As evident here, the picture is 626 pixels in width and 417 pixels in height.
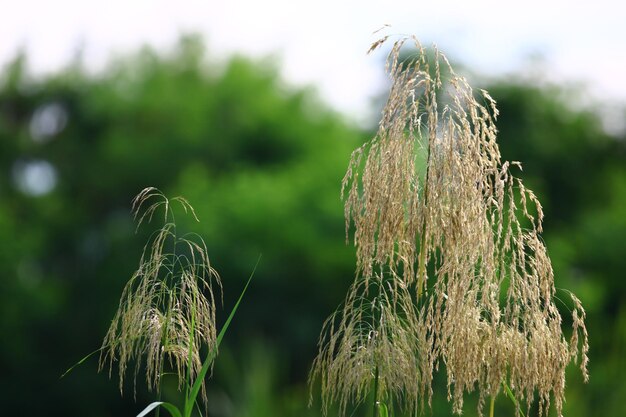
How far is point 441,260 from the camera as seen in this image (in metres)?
2.80

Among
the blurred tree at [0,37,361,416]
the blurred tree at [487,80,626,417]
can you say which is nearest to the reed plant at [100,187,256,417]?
the blurred tree at [0,37,361,416]

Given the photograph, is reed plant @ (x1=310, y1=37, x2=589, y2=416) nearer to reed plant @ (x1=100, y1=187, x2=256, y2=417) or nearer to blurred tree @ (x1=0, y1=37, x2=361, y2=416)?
reed plant @ (x1=100, y1=187, x2=256, y2=417)

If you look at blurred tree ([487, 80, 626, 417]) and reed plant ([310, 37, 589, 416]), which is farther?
blurred tree ([487, 80, 626, 417])

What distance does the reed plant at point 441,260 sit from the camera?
2.68 meters

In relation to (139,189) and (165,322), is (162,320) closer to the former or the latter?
(165,322)

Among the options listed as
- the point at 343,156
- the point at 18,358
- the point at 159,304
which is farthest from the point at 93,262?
the point at 159,304

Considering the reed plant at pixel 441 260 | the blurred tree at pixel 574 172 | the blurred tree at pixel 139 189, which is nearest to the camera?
the reed plant at pixel 441 260

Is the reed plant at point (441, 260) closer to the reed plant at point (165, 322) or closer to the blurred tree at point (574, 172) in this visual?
the reed plant at point (165, 322)

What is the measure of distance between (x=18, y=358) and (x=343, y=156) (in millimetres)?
9133

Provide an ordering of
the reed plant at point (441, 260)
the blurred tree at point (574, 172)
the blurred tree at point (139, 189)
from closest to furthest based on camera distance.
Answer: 1. the reed plant at point (441, 260)
2. the blurred tree at point (139, 189)
3. the blurred tree at point (574, 172)

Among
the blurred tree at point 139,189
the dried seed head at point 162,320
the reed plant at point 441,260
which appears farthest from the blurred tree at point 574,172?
the dried seed head at point 162,320

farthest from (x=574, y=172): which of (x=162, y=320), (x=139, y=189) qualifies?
(x=162, y=320)

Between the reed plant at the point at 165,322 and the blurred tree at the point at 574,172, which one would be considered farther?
the blurred tree at the point at 574,172

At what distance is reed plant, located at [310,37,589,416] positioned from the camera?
8.80ft
